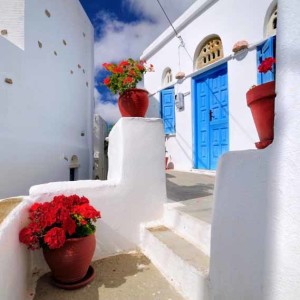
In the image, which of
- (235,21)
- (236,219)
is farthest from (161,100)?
(236,219)

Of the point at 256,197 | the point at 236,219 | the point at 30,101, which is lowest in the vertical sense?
the point at 236,219

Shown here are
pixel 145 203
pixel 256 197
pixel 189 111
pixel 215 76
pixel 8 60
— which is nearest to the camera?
pixel 256 197

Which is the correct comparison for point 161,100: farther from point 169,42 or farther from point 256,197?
point 256,197

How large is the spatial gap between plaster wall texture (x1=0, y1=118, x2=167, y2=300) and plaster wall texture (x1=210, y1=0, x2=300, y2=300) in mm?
1642

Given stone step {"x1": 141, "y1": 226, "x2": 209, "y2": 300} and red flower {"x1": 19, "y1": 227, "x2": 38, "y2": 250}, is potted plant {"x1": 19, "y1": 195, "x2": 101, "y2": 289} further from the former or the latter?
stone step {"x1": 141, "y1": 226, "x2": 209, "y2": 300}

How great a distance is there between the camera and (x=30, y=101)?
4738 mm

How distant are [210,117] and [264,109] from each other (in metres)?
4.81

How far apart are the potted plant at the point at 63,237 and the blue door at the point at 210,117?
13.7 ft

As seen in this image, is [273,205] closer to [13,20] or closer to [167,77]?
[13,20]

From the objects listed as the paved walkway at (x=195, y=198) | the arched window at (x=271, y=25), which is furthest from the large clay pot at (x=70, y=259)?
the arched window at (x=271, y=25)

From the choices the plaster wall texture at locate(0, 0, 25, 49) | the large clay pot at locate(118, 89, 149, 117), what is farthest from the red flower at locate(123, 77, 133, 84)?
the plaster wall texture at locate(0, 0, 25, 49)

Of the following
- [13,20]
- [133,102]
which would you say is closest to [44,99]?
[13,20]

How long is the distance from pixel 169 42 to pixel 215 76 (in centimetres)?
248

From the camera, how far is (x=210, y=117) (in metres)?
6.18
